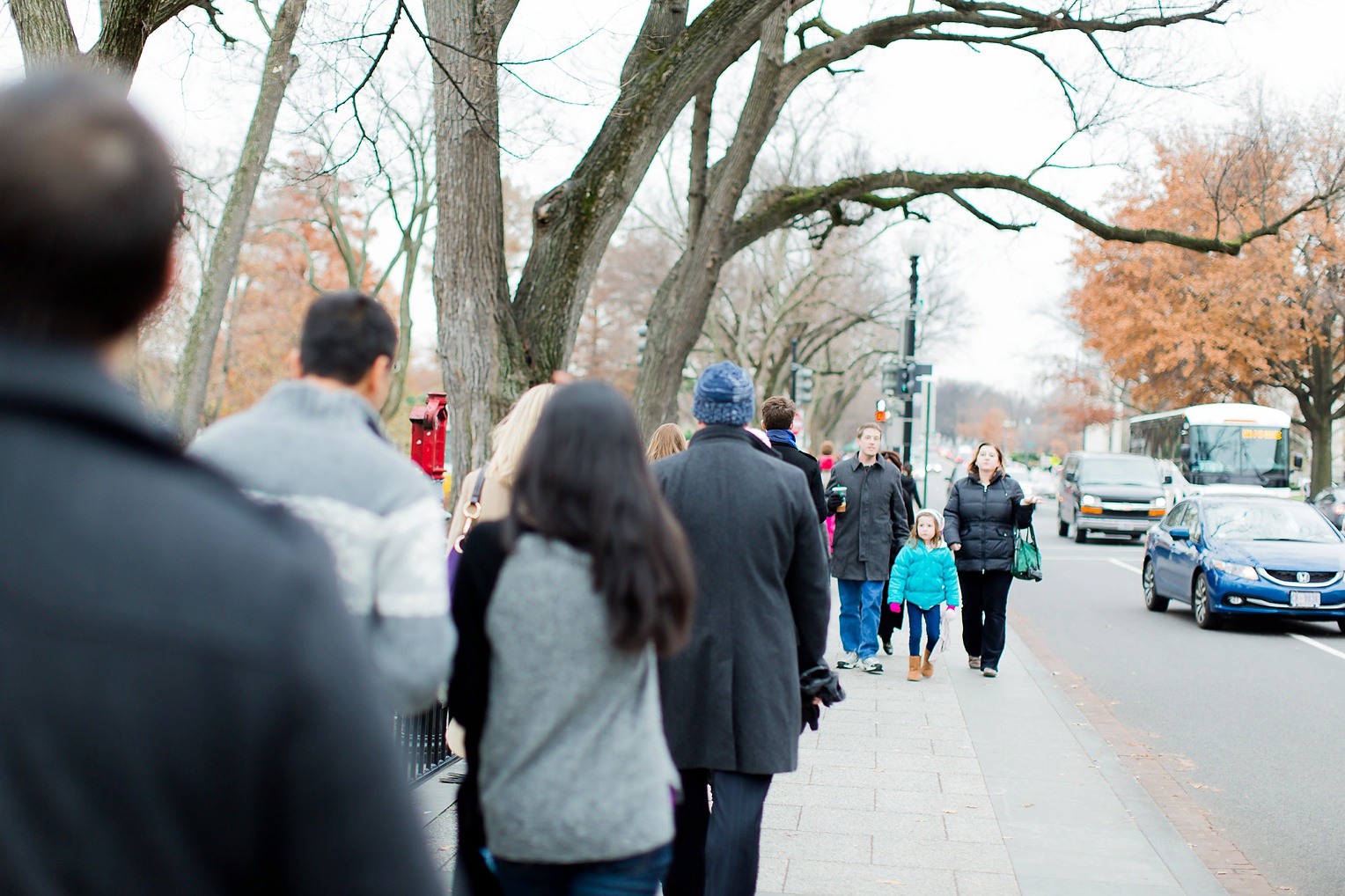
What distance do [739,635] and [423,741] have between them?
2686mm

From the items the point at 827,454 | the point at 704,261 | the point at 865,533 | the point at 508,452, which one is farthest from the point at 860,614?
the point at 508,452

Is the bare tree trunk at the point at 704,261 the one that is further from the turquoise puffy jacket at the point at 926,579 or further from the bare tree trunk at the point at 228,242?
the bare tree trunk at the point at 228,242

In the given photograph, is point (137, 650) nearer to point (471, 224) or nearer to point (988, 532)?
point (471, 224)

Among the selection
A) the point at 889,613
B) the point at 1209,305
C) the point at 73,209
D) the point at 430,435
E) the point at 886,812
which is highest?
the point at 1209,305

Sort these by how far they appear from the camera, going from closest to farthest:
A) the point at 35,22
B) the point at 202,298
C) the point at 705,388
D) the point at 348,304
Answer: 1. the point at 348,304
2. the point at 705,388
3. the point at 35,22
4. the point at 202,298

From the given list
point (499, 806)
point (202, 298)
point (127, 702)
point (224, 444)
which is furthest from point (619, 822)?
point (202, 298)

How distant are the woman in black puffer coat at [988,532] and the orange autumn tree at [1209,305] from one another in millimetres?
24601

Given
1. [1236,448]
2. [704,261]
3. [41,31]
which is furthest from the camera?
[1236,448]

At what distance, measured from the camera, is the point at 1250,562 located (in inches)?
504

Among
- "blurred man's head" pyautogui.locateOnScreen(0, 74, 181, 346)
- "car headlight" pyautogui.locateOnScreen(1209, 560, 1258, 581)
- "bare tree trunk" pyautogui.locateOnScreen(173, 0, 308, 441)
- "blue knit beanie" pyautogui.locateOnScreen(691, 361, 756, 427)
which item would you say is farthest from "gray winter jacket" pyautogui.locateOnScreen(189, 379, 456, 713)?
"car headlight" pyautogui.locateOnScreen(1209, 560, 1258, 581)

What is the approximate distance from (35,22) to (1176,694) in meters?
9.16

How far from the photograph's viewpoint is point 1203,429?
29.4m

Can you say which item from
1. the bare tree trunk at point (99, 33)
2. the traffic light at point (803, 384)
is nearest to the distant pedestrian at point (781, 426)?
the bare tree trunk at point (99, 33)

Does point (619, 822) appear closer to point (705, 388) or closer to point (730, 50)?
point (705, 388)
